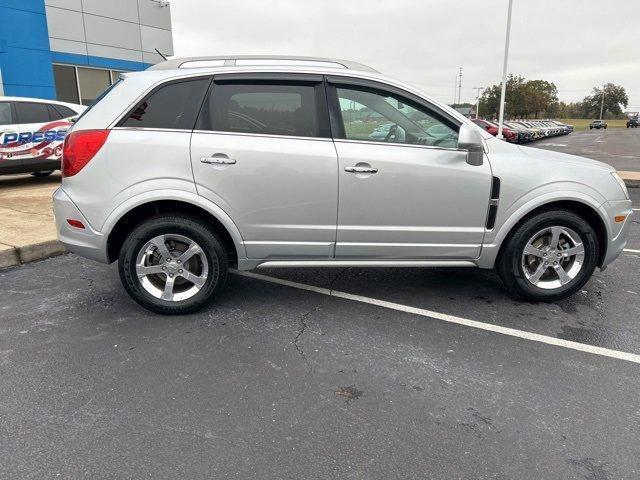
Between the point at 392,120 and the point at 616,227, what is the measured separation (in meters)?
2.10

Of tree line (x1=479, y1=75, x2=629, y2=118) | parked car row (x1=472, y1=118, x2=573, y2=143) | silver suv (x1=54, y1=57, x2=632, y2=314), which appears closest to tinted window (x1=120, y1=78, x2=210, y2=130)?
silver suv (x1=54, y1=57, x2=632, y2=314)

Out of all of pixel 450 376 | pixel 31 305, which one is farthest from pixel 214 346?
pixel 31 305

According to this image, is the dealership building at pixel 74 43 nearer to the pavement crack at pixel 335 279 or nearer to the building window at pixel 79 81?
the building window at pixel 79 81

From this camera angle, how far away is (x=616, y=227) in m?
4.06

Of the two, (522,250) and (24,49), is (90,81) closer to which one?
(24,49)

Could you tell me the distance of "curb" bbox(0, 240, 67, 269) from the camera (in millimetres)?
5090

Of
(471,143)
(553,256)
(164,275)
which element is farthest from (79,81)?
(553,256)

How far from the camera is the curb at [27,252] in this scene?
16.7 feet

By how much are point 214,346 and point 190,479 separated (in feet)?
4.25

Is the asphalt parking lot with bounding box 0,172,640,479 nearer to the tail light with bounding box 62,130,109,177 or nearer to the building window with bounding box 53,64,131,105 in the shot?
the tail light with bounding box 62,130,109,177

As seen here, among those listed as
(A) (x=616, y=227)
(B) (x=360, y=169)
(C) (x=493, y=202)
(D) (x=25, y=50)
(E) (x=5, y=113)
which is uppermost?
(D) (x=25, y=50)

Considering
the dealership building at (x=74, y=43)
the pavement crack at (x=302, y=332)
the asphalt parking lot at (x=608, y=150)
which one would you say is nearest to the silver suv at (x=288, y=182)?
the pavement crack at (x=302, y=332)

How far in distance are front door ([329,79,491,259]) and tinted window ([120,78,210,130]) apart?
1.06 m

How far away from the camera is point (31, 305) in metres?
4.14
